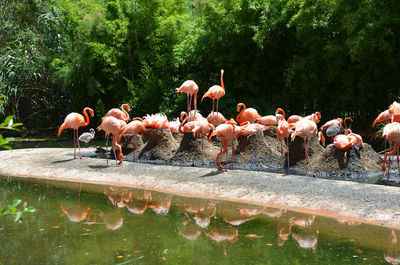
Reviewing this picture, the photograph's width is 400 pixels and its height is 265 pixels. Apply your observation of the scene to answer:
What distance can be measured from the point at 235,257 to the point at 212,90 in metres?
4.57

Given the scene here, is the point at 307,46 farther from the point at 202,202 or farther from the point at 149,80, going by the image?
the point at 202,202

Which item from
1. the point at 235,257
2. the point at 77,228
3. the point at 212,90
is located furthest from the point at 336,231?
the point at 212,90

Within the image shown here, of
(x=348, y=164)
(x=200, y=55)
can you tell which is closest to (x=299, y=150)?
(x=348, y=164)

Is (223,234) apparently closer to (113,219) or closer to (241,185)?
(113,219)

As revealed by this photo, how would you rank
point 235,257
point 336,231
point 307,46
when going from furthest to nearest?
1. point 307,46
2. point 336,231
3. point 235,257

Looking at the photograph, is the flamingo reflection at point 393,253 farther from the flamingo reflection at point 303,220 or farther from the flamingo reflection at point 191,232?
the flamingo reflection at point 191,232

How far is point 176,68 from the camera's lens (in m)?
12.5

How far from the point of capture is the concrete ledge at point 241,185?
14.3 feet

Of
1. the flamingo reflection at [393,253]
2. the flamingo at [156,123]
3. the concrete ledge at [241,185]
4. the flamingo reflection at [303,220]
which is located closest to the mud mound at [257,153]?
the concrete ledge at [241,185]

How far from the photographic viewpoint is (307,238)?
3.67m

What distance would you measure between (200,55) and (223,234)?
28.6 ft

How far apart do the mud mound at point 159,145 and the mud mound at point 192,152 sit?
1.05 ft

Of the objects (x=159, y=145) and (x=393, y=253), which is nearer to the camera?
(x=393, y=253)

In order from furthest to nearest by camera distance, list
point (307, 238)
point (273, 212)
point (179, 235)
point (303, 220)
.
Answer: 1. point (273, 212)
2. point (303, 220)
3. point (179, 235)
4. point (307, 238)
